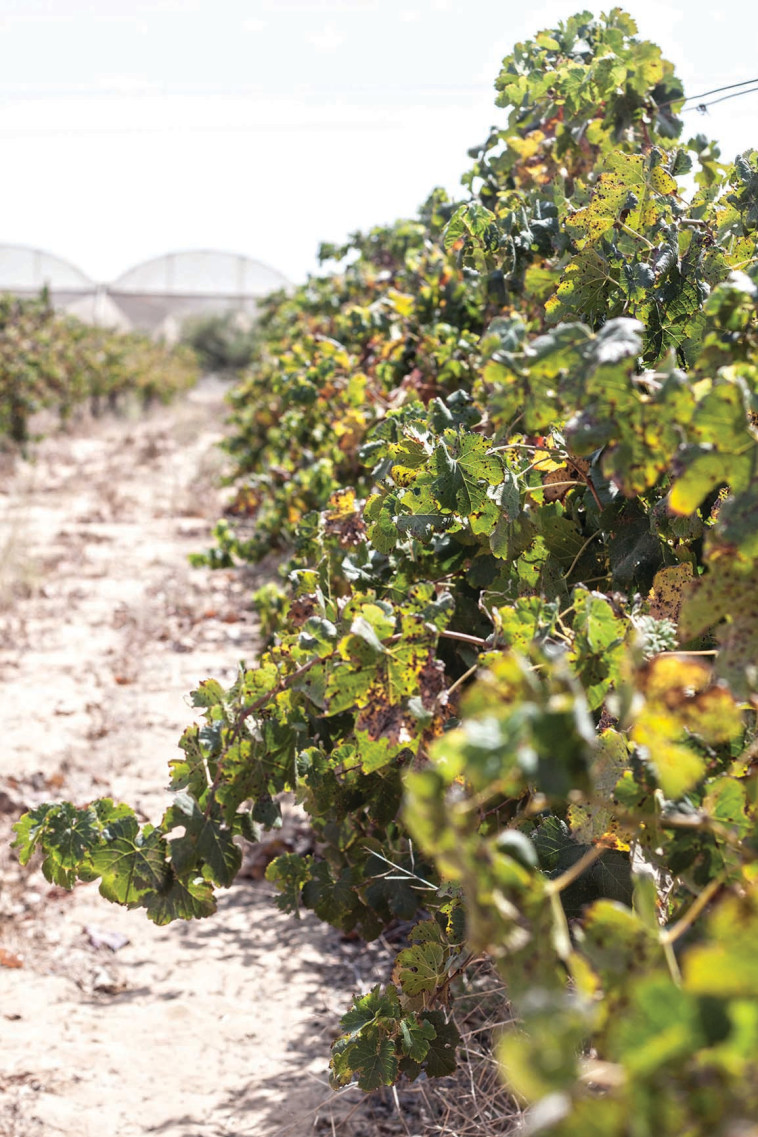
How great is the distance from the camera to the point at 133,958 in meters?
3.04

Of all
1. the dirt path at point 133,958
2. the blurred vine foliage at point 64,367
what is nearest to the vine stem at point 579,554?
the dirt path at point 133,958

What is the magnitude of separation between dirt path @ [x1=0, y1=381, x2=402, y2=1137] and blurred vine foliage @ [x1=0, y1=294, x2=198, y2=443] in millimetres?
5849

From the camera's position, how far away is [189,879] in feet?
5.53

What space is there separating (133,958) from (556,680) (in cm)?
251

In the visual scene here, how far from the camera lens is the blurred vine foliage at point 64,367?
11773mm

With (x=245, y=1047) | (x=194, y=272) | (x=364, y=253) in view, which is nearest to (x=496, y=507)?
(x=245, y=1047)

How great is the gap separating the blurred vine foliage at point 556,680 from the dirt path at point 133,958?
650 mm

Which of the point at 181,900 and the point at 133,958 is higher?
the point at 181,900

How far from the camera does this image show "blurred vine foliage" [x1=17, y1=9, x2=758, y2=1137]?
626mm

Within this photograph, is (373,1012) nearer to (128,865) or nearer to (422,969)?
(422,969)

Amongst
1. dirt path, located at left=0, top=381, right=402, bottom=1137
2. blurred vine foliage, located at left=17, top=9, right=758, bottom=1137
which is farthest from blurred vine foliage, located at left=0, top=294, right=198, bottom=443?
blurred vine foliage, located at left=17, top=9, right=758, bottom=1137

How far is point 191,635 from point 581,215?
4.71 metres

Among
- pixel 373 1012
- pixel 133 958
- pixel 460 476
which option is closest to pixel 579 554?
pixel 460 476

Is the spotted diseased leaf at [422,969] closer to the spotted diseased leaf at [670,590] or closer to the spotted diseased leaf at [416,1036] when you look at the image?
the spotted diseased leaf at [416,1036]
